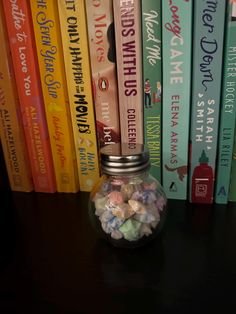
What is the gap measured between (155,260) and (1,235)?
207 millimetres

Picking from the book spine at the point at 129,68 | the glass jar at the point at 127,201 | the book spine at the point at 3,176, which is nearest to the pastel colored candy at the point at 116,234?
the glass jar at the point at 127,201

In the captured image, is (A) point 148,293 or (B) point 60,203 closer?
(A) point 148,293

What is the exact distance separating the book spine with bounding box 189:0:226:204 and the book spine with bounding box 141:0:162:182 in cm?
4

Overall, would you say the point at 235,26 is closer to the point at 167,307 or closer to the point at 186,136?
the point at 186,136

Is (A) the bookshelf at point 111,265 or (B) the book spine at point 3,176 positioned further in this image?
(B) the book spine at point 3,176

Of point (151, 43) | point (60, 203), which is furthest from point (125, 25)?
point (60, 203)

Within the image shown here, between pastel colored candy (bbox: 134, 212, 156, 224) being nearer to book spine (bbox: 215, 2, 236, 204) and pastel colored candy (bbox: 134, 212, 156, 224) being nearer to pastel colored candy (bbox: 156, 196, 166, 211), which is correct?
pastel colored candy (bbox: 156, 196, 166, 211)

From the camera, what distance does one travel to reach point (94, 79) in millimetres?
401

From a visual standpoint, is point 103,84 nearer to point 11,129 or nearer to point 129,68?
point 129,68

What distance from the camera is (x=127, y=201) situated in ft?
1.10

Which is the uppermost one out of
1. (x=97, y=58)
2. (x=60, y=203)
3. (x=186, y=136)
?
(x=97, y=58)

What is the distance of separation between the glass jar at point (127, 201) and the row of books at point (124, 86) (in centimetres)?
6

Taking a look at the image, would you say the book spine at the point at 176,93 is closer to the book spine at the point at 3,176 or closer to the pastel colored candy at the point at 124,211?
the pastel colored candy at the point at 124,211

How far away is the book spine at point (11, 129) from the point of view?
0.41 metres
